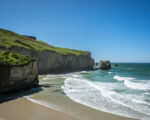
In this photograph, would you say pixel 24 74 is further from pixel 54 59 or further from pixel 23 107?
pixel 54 59

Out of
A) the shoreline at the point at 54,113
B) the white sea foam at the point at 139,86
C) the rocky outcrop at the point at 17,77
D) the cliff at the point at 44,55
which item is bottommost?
the white sea foam at the point at 139,86

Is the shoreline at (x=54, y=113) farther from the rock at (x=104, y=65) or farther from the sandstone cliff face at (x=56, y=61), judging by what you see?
the rock at (x=104, y=65)

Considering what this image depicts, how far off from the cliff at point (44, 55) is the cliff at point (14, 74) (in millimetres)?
15696

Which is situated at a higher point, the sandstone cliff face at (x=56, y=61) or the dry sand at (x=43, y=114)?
the sandstone cliff face at (x=56, y=61)

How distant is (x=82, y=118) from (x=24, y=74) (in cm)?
920

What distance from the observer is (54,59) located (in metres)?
35.0

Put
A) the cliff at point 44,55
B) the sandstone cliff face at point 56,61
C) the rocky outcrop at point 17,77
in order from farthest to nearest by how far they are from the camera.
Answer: the sandstone cliff face at point 56,61
the cliff at point 44,55
the rocky outcrop at point 17,77

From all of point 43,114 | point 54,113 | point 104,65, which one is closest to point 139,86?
point 54,113

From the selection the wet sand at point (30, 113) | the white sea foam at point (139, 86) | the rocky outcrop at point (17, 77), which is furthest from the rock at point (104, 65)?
the wet sand at point (30, 113)

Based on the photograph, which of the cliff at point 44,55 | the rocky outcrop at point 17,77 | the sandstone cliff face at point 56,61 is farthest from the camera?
the sandstone cliff face at point 56,61

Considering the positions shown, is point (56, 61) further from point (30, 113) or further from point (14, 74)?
point (30, 113)

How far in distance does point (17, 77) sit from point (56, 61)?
24561 millimetres

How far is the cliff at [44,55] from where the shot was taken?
27214 millimetres

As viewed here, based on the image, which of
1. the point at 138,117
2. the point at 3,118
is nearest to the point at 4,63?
the point at 3,118
